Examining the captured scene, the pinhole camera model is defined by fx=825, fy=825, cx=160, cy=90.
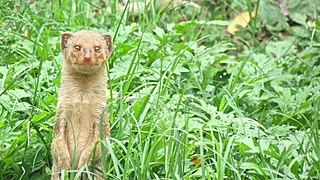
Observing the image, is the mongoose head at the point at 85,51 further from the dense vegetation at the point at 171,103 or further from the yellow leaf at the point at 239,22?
the yellow leaf at the point at 239,22

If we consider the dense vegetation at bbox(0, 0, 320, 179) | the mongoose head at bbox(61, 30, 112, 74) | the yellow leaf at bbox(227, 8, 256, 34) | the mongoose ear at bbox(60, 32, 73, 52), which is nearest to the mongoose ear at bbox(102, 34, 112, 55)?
the mongoose head at bbox(61, 30, 112, 74)

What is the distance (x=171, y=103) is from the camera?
16.5 ft

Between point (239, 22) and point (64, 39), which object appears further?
point (239, 22)

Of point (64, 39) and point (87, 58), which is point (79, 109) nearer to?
point (87, 58)

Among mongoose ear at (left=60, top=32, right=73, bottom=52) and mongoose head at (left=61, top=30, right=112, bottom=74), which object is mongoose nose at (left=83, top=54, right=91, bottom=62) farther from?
mongoose ear at (left=60, top=32, right=73, bottom=52)

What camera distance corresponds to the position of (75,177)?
4066mm

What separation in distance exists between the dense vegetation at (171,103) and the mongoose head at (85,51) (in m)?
0.35

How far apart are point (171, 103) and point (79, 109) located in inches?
35.2

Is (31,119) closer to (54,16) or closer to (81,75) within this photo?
(81,75)

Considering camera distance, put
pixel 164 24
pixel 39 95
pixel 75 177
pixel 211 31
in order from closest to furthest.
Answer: pixel 75 177, pixel 39 95, pixel 164 24, pixel 211 31

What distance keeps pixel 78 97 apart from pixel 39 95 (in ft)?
2.78

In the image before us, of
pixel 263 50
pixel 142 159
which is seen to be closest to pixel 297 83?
pixel 263 50

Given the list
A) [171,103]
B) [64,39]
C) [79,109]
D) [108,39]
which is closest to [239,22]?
[171,103]

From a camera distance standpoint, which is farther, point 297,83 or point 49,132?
point 297,83
